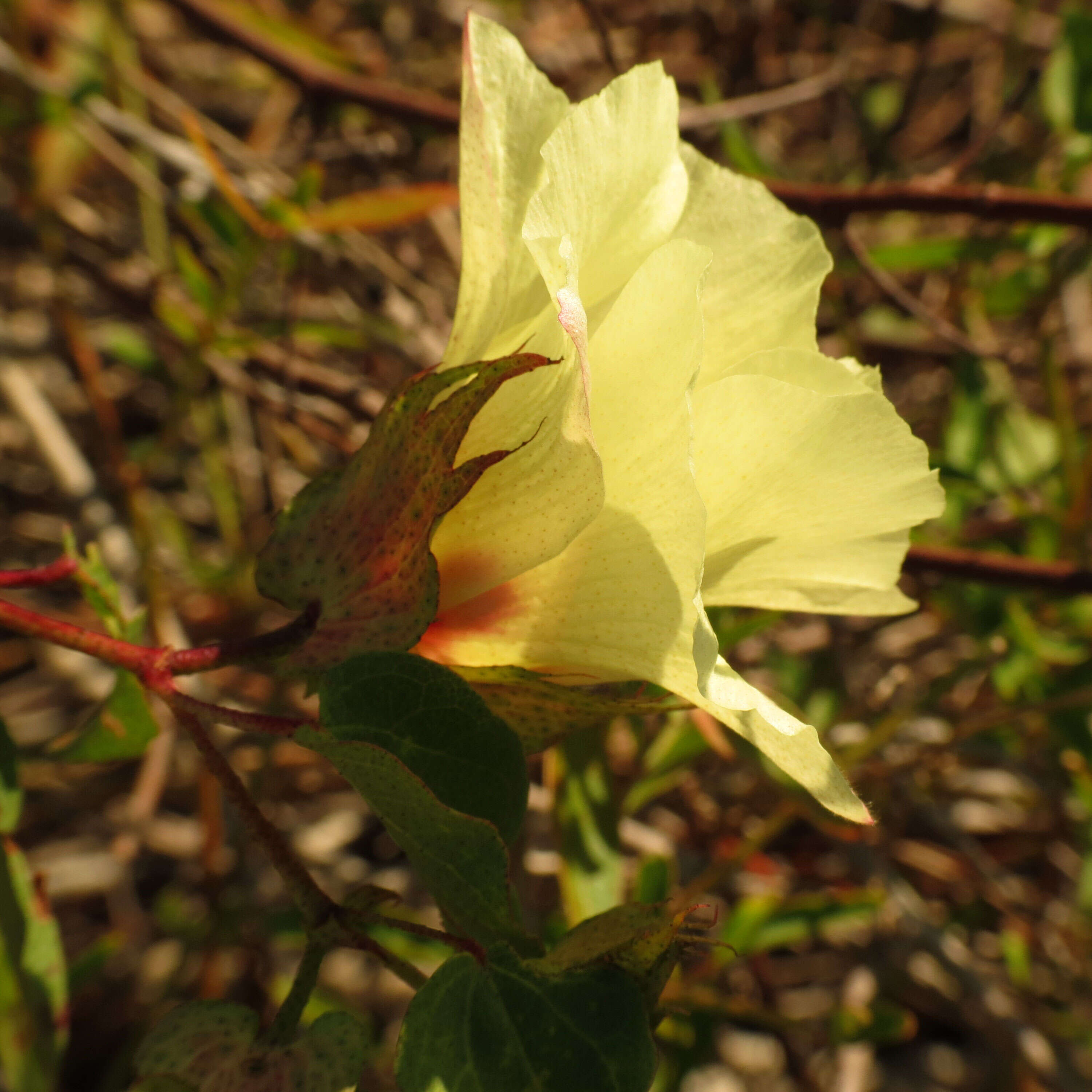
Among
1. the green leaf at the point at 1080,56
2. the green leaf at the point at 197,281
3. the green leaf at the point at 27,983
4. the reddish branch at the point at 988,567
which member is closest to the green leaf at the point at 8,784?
the green leaf at the point at 27,983

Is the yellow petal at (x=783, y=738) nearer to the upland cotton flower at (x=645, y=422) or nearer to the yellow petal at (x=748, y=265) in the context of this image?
the upland cotton flower at (x=645, y=422)

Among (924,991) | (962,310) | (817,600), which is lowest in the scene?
(924,991)

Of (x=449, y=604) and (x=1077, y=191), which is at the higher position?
(x=449, y=604)

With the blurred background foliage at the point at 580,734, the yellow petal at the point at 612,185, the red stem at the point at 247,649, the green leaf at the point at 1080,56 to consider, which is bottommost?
the blurred background foliage at the point at 580,734

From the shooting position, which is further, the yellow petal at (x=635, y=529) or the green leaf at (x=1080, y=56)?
the green leaf at (x=1080, y=56)

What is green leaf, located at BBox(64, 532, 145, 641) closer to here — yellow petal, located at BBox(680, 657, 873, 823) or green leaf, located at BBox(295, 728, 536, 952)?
green leaf, located at BBox(295, 728, 536, 952)

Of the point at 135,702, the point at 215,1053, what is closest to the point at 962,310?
the point at 135,702

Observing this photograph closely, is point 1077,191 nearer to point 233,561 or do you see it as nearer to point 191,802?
point 233,561
